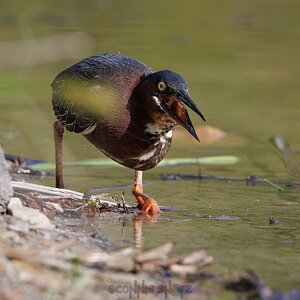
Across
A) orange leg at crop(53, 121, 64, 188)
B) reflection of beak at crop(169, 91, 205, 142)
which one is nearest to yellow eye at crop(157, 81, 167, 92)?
reflection of beak at crop(169, 91, 205, 142)

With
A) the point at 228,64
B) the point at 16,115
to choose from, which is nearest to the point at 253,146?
the point at 16,115

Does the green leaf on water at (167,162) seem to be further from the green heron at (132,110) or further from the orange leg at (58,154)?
the green heron at (132,110)

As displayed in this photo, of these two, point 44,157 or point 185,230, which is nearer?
point 185,230

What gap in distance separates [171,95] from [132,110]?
36cm

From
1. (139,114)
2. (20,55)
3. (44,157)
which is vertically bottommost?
(44,157)

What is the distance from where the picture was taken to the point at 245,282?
4.84m

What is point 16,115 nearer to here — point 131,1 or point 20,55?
point 20,55

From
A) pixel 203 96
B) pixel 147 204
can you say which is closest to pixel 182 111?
pixel 147 204

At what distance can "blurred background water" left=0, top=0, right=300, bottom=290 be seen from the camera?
595cm

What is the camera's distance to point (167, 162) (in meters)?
8.41

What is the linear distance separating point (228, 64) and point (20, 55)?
323 inches

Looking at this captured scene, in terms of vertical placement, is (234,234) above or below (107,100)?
below

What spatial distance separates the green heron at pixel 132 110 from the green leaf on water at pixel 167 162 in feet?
2.78

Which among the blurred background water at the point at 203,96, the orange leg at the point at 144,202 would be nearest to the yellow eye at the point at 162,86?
the blurred background water at the point at 203,96
